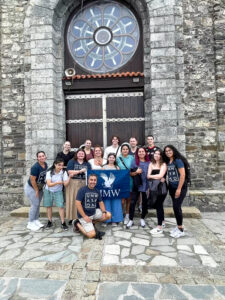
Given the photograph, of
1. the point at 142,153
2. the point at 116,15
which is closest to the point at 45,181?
the point at 142,153

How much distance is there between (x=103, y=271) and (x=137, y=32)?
22.4ft

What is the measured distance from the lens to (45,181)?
468 cm

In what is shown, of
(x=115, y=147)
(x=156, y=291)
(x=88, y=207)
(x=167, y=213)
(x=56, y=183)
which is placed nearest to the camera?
(x=156, y=291)

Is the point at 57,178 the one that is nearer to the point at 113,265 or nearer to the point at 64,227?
the point at 64,227

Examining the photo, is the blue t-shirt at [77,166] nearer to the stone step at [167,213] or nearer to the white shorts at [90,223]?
the white shorts at [90,223]

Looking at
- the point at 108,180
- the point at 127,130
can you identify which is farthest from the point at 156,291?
the point at 127,130

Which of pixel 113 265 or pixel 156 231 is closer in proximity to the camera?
pixel 113 265

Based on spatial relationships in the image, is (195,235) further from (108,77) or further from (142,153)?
(108,77)

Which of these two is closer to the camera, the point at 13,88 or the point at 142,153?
the point at 142,153

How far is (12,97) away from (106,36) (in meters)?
3.58

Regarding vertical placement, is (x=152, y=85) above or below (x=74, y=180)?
above

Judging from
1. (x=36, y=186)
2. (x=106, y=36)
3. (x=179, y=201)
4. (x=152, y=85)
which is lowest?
(x=179, y=201)

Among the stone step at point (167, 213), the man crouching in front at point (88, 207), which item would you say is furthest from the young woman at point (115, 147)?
the stone step at point (167, 213)

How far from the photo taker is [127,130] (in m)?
6.89
